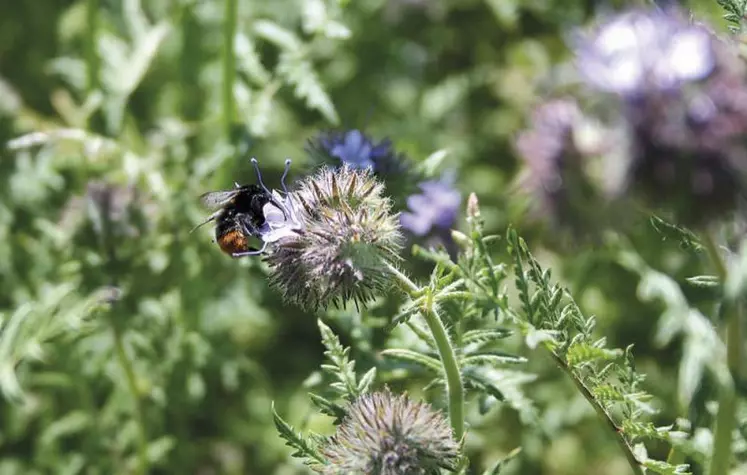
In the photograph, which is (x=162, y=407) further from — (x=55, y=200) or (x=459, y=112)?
(x=459, y=112)

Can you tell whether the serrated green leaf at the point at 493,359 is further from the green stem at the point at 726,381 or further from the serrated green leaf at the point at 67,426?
the serrated green leaf at the point at 67,426

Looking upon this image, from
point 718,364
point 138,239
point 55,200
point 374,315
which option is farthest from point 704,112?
point 55,200

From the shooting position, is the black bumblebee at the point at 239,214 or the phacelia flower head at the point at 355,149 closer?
the black bumblebee at the point at 239,214

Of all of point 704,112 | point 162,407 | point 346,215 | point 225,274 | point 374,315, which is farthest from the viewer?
point 225,274

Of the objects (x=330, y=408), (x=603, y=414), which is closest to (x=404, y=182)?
(x=330, y=408)

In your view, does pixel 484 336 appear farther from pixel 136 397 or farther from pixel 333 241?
pixel 136 397

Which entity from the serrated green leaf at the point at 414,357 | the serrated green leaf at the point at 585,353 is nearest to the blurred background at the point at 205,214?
the serrated green leaf at the point at 414,357
